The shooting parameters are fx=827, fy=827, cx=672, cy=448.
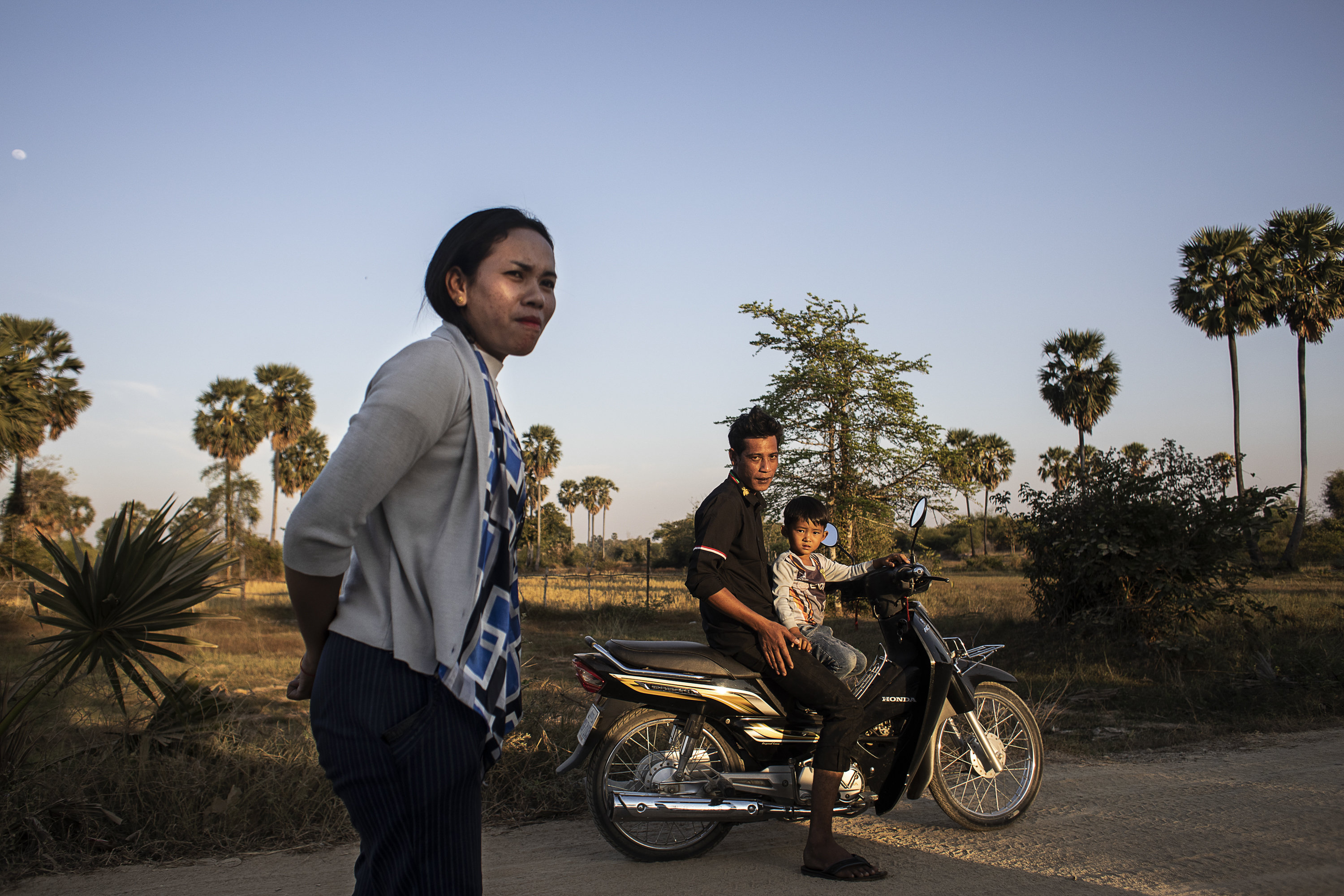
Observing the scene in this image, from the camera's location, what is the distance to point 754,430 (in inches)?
168

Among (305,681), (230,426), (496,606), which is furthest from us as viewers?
(230,426)

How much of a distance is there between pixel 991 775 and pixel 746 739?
A: 143cm

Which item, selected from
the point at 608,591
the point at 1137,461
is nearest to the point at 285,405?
the point at 608,591

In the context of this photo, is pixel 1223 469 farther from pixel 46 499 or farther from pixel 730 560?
pixel 46 499

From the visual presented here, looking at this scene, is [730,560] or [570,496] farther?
[570,496]

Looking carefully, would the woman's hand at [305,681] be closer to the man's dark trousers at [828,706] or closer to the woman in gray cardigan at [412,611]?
the woman in gray cardigan at [412,611]

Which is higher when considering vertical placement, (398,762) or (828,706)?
(398,762)

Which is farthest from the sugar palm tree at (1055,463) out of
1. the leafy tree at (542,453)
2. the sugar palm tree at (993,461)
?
the leafy tree at (542,453)

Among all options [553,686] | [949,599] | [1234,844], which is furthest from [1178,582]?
[949,599]

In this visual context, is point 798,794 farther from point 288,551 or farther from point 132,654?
point 132,654

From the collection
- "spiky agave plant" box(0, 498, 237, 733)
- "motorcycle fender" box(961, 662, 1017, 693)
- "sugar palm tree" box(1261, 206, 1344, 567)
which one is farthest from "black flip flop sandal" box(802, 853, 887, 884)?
"sugar palm tree" box(1261, 206, 1344, 567)

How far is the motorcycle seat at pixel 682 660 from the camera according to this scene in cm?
411

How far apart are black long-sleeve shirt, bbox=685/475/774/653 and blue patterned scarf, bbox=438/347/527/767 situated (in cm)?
236

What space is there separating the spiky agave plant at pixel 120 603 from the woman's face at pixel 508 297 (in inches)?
151
